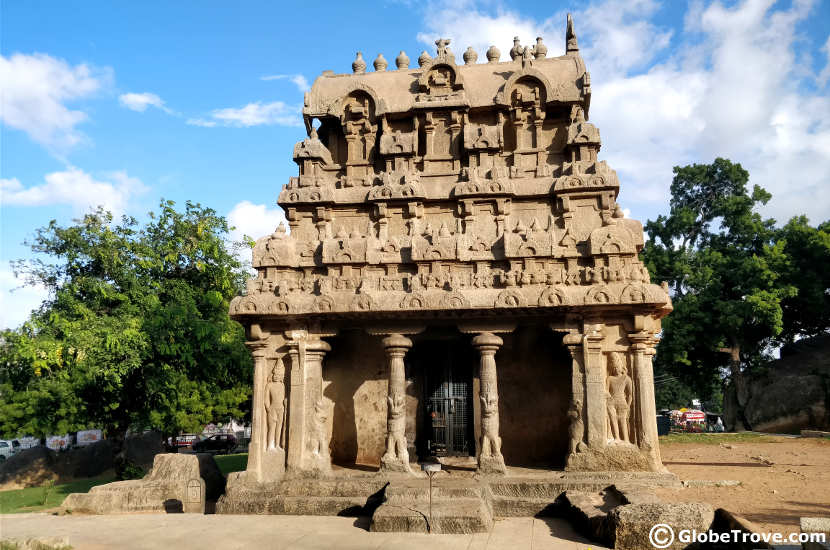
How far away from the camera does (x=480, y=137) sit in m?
13.5

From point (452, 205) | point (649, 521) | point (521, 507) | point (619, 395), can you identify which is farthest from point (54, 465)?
point (649, 521)

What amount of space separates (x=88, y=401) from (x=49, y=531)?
10174mm

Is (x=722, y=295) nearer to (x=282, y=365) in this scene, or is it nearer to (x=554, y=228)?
(x=554, y=228)

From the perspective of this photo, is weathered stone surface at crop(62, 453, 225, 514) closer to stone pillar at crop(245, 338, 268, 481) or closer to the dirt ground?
stone pillar at crop(245, 338, 268, 481)

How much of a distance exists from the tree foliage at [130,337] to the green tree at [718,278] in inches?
804

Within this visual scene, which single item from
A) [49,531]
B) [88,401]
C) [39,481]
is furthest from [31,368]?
[49,531]

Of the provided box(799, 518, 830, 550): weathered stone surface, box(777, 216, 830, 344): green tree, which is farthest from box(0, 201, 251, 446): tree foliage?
box(777, 216, 830, 344): green tree

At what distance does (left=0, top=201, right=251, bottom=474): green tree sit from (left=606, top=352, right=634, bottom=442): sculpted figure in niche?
484 inches

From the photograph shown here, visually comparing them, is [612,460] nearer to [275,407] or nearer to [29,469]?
[275,407]

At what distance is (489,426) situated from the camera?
36.2 ft

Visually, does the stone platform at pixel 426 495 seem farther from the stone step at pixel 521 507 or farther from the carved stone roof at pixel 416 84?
the carved stone roof at pixel 416 84

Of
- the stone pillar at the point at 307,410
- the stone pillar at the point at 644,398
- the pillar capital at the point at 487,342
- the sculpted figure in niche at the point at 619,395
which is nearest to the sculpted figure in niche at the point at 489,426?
the pillar capital at the point at 487,342

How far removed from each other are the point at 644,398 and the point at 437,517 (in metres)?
4.69

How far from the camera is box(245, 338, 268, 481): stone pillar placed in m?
11.4
